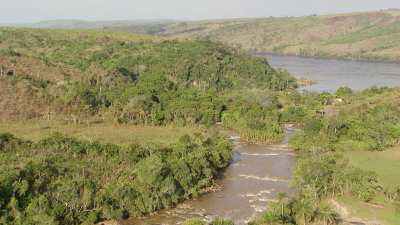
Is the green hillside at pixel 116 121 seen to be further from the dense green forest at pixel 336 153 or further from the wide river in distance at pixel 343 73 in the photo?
the wide river in distance at pixel 343 73

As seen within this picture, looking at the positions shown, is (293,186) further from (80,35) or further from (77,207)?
(80,35)

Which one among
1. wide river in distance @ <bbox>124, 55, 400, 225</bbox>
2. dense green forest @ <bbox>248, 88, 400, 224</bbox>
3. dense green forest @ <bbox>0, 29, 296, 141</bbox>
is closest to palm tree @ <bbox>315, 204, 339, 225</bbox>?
dense green forest @ <bbox>248, 88, 400, 224</bbox>

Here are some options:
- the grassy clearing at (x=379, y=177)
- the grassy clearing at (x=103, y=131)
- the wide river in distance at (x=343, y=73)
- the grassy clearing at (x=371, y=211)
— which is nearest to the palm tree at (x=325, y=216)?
the grassy clearing at (x=371, y=211)

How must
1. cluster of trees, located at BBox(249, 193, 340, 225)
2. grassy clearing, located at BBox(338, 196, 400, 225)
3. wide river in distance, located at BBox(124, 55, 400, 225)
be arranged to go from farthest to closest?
wide river in distance, located at BBox(124, 55, 400, 225) < grassy clearing, located at BBox(338, 196, 400, 225) < cluster of trees, located at BBox(249, 193, 340, 225)

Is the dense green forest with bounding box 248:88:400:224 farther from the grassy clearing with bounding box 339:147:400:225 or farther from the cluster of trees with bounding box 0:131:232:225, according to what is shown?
the cluster of trees with bounding box 0:131:232:225

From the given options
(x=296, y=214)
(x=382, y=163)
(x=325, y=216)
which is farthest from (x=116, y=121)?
(x=325, y=216)
